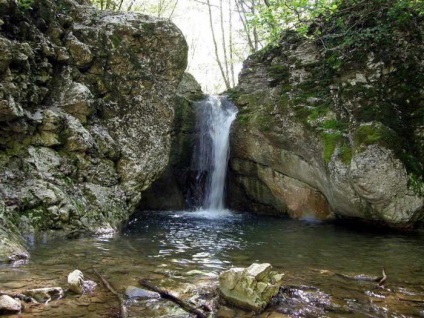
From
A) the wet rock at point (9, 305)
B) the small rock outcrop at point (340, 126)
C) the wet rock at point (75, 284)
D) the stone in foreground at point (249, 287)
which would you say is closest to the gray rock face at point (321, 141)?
the small rock outcrop at point (340, 126)

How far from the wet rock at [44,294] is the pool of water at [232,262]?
0.13 metres

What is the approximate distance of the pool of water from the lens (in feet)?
15.2

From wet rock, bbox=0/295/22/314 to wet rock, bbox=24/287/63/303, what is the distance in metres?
0.28

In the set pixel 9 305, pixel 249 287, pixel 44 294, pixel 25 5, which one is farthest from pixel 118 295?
pixel 25 5

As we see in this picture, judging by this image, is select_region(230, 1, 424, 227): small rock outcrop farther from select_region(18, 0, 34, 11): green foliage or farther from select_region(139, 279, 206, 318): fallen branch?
select_region(18, 0, 34, 11): green foliage

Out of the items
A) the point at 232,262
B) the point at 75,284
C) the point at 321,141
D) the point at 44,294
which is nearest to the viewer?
the point at 44,294

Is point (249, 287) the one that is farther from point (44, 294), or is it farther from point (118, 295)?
point (44, 294)

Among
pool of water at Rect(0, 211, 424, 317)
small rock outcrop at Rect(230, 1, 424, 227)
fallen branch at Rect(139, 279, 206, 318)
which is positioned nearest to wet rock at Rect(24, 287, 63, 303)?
pool of water at Rect(0, 211, 424, 317)

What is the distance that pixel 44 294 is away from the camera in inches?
176

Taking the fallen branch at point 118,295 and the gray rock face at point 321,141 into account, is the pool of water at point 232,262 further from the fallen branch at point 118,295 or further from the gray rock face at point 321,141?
the gray rock face at point 321,141

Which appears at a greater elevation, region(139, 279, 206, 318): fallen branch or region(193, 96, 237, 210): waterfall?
region(193, 96, 237, 210): waterfall

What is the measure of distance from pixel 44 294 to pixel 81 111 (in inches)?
256

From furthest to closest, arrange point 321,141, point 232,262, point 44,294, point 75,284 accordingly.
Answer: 1. point 321,141
2. point 232,262
3. point 75,284
4. point 44,294

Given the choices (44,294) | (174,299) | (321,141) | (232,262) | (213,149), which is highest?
(321,141)
